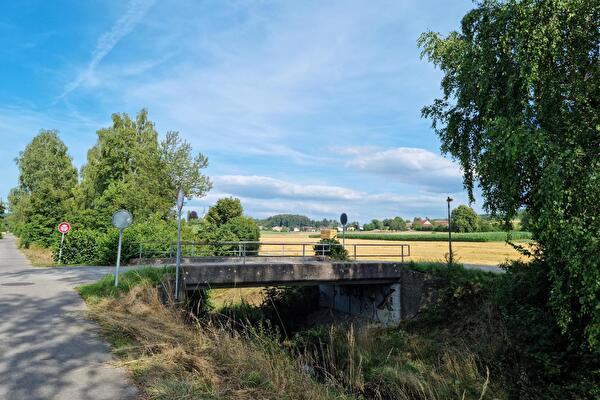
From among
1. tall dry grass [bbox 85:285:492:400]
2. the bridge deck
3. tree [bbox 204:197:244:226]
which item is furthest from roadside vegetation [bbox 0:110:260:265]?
tall dry grass [bbox 85:285:492:400]

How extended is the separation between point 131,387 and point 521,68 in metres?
9.29

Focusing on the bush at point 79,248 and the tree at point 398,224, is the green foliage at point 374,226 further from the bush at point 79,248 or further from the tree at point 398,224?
the bush at point 79,248

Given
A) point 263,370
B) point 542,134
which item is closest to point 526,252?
point 542,134

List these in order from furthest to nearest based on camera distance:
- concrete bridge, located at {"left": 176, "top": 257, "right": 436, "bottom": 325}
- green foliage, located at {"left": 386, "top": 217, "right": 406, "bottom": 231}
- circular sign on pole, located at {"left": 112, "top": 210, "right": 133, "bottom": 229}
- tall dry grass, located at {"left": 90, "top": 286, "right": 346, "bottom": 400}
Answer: green foliage, located at {"left": 386, "top": 217, "right": 406, "bottom": 231}
concrete bridge, located at {"left": 176, "top": 257, "right": 436, "bottom": 325}
circular sign on pole, located at {"left": 112, "top": 210, "right": 133, "bottom": 229}
tall dry grass, located at {"left": 90, "top": 286, "right": 346, "bottom": 400}

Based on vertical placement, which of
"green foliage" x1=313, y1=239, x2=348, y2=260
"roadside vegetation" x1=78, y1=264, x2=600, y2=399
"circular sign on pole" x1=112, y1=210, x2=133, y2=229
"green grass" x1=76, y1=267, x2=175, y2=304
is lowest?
"roadside vegetation" x1=78, y1=264, x2=600, y2=399

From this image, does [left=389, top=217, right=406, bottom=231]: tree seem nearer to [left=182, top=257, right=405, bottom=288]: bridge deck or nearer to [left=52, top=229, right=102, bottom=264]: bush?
[left=52, top=229, right=102, bottom=264]: bush

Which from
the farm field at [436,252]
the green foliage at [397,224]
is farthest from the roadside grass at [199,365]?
the green foliage at [397,224]

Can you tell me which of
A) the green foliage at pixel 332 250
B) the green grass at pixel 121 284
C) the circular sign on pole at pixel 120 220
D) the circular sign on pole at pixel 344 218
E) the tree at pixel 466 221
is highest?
the tree at pixel 466 221

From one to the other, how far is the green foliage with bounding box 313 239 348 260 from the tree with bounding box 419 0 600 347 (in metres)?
12.0

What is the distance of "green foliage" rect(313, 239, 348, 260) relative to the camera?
2291 cm

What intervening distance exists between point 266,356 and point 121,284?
690 centimetres

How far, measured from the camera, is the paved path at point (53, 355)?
4.68 m

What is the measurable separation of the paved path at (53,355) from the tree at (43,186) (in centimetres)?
2835

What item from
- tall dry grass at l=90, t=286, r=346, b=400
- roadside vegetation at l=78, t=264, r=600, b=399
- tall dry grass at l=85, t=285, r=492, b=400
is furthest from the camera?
roadside vegetation at l=78, t=264, r=600, b=399
